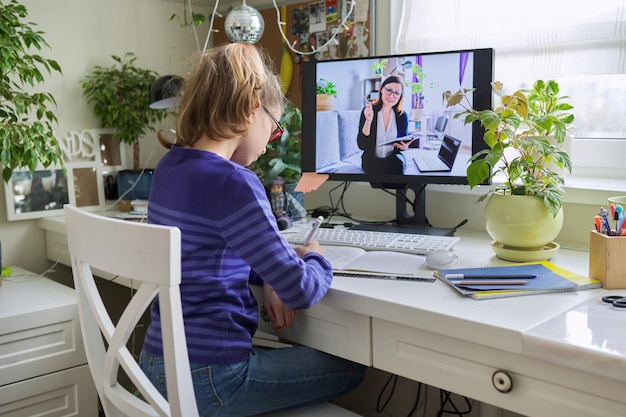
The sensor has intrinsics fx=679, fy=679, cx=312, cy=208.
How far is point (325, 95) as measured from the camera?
1.81 meters

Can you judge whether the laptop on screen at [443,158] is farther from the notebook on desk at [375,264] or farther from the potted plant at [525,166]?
the notebook on desk at [375,264]

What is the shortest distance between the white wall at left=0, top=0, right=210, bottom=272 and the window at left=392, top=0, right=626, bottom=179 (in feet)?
3.14

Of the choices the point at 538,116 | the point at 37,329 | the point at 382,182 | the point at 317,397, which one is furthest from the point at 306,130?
the point at 37,329

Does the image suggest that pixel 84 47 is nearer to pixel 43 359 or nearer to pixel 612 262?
pixel 43 359

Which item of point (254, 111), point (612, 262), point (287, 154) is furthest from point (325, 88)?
point (612, 262)

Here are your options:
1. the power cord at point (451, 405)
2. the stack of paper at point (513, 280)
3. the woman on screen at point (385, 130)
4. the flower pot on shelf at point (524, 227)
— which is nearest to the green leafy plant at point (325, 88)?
the woman on screen at point (385, 130)

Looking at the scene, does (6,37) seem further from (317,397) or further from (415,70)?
(317,397)

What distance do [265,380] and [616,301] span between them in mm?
626

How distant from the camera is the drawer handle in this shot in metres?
1.03

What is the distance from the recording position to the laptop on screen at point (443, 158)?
1644mm

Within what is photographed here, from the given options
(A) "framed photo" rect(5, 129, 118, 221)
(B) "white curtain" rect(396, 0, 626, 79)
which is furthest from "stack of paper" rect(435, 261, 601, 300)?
(A) "framed photo" rect(5, 129, 118, 221)

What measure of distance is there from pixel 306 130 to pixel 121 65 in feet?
3.27

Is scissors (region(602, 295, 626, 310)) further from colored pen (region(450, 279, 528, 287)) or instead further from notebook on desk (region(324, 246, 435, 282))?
notebook on desk (region(324, 246, 435, 282))

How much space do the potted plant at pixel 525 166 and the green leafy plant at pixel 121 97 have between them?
4.23ft
